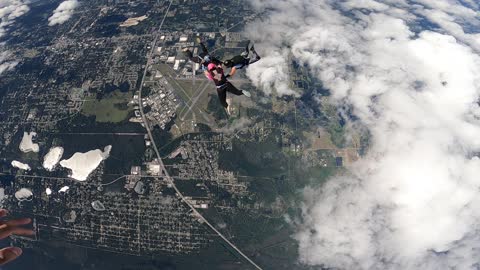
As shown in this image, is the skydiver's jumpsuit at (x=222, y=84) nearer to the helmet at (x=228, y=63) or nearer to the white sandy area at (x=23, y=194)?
the helmet at (x=228, y=63)

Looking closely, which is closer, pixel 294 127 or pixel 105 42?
pixel 294 127

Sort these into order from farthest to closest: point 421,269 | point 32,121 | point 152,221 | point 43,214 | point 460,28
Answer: point 460,28, point 32,121, point 43,214, point 152,221, point 421,269

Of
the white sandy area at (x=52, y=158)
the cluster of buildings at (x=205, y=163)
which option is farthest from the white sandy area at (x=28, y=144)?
the cluster of buildings at (x=205, y=163)

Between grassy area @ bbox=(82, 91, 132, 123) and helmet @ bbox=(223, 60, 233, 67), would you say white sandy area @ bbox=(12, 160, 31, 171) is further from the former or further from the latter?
helmet @ bbox=(223, 60, 233, 67)

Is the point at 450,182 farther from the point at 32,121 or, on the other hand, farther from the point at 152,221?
the point at 32,121

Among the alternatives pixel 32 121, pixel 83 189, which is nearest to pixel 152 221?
pixel 83 189
